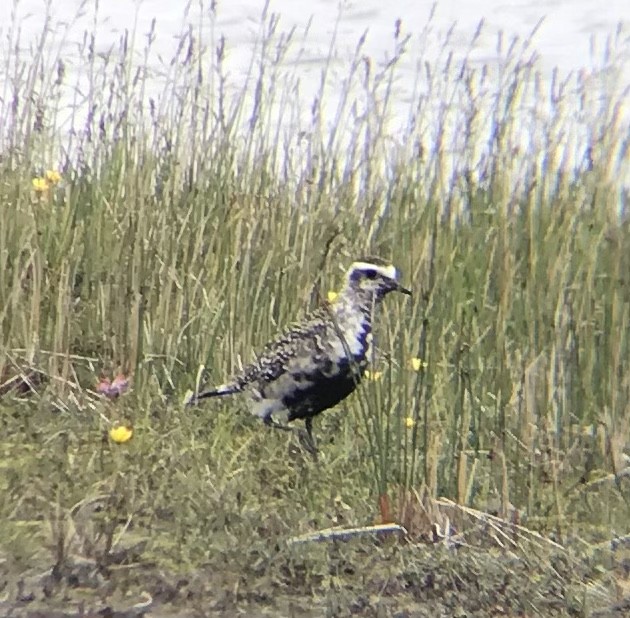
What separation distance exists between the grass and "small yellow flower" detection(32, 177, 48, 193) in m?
0.02

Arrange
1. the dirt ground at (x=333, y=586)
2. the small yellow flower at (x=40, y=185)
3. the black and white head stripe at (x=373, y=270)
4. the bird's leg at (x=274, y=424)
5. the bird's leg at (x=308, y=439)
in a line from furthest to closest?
1. the small yellow flower at (x=40, y=185)
2. the black and white head stripe at (x=373, y=270)
3. the bird's leg at (x=274, y=424)
4. the bird's leg at (x=308, y=439)
5. the dirt ground at (x=333, y=586)

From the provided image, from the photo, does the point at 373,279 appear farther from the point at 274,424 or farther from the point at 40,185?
the point at 40,185

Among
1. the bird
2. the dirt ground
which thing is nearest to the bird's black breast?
the bird

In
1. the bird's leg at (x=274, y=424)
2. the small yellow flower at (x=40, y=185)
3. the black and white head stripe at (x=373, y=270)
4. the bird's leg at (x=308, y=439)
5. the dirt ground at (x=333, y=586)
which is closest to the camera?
the dirt ground at (x=333, y=586)

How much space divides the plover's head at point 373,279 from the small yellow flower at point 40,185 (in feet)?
4.06

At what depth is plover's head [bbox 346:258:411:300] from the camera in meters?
3.73

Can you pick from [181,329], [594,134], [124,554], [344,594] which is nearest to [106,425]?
[181,329]

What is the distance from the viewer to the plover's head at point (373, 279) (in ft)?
12.3

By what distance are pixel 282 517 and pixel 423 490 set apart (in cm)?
34

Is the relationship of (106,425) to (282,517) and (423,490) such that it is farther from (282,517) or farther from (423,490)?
(423,490)

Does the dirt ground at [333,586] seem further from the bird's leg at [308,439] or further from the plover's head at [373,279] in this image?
the plover's head at [373,279]

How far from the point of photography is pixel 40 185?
4.43 metres

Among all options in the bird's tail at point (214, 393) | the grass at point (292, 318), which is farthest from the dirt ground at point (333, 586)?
the bird's tail at point (214, 393)

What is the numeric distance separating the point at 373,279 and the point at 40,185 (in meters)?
1.36
